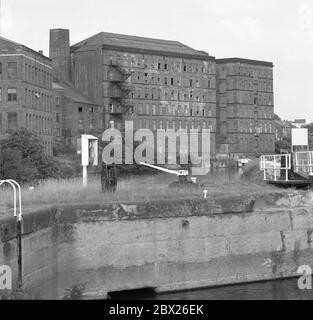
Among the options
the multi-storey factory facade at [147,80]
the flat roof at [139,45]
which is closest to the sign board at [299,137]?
the multi-storey factory facade at [147,80]

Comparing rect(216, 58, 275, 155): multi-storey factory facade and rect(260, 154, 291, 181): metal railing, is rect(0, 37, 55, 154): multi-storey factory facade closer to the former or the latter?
rect(260, 154, 291, 181): metal railing

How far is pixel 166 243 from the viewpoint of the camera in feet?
70.4

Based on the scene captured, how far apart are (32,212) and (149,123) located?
350 ft

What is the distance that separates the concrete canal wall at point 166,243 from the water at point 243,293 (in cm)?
26

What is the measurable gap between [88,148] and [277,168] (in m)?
7.51

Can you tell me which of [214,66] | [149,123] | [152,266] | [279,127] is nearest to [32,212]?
[152,266]

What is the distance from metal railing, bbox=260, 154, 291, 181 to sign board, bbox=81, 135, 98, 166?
23.1 ft

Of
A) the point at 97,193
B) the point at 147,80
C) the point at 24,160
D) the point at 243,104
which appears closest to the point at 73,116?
the point at 147,80

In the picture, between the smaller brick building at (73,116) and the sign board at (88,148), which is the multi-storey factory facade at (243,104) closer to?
the smaller brick building at (73,116)

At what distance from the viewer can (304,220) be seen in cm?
2419

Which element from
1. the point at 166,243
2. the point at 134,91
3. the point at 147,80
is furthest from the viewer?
the point at 147,80

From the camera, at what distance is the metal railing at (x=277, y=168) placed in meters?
28.5

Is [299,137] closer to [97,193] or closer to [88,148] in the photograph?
[88,148]
